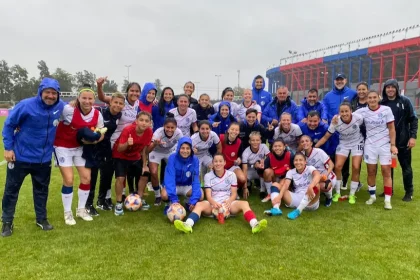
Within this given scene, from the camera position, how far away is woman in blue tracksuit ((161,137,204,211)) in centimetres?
511

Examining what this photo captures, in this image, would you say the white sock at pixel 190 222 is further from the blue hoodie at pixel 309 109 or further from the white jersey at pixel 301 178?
the blue hoodie at pixel 309 109

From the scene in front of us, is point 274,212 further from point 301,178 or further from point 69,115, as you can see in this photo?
point 69,115

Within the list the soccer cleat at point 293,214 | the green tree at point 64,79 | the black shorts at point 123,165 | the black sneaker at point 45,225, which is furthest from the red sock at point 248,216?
the green tree at point 64,79

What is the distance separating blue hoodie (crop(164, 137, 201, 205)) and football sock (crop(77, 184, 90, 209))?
1154 mm

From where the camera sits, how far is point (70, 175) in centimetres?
473

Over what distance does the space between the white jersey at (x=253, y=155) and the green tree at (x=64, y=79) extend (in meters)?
76.4

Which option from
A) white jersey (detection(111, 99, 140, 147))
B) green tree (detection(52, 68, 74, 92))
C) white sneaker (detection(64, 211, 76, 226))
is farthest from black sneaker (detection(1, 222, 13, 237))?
green tree (detection(52, 68, 74, 92))

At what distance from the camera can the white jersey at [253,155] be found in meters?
6.42

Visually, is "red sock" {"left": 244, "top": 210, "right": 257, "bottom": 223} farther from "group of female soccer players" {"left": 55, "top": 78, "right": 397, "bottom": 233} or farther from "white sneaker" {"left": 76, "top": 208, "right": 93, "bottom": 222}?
"white sneaker" {"left": 76, "top": 208, "right": 93, "bottom": 222}

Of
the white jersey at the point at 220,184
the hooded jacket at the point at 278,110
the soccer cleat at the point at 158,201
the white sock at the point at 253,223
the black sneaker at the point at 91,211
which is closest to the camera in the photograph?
the white sock at the point at 253,223

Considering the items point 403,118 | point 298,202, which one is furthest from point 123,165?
point 403,118

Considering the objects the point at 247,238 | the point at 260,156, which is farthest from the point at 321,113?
the point at 247,238

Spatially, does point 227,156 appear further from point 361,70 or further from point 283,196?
point 361,70

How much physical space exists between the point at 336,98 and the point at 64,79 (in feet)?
259
